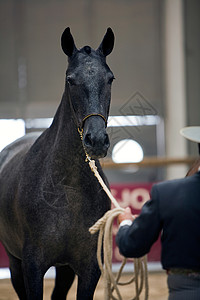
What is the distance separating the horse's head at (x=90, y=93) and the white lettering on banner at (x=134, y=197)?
3.29 metres

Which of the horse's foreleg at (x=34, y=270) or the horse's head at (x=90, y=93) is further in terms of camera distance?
the horse's foreleg at (x=34, y=270)

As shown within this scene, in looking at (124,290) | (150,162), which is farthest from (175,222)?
(150,162)

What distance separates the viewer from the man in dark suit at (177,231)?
1.87 metres

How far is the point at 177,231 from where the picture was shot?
1.88m

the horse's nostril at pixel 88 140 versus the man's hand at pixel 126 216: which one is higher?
the horse's nostril at pixel 88 140

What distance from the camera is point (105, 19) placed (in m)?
8.34

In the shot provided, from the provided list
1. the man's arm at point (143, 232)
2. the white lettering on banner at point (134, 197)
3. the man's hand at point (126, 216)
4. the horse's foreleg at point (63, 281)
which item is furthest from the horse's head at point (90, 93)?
the white lettering on banner at point (134, 197)

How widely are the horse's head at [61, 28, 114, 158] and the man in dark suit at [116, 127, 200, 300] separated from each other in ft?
1.75

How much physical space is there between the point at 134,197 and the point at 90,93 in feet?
11.4

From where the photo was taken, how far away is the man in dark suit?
1.87 meters

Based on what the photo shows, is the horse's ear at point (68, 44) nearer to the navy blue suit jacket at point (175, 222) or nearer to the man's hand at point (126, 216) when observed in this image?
the man's hand at point (126, 216)

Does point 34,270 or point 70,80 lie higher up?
point 70,80

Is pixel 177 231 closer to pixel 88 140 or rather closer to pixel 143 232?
pixel 143 232

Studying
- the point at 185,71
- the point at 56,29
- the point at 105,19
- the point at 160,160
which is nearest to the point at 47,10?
the point at 56,29
